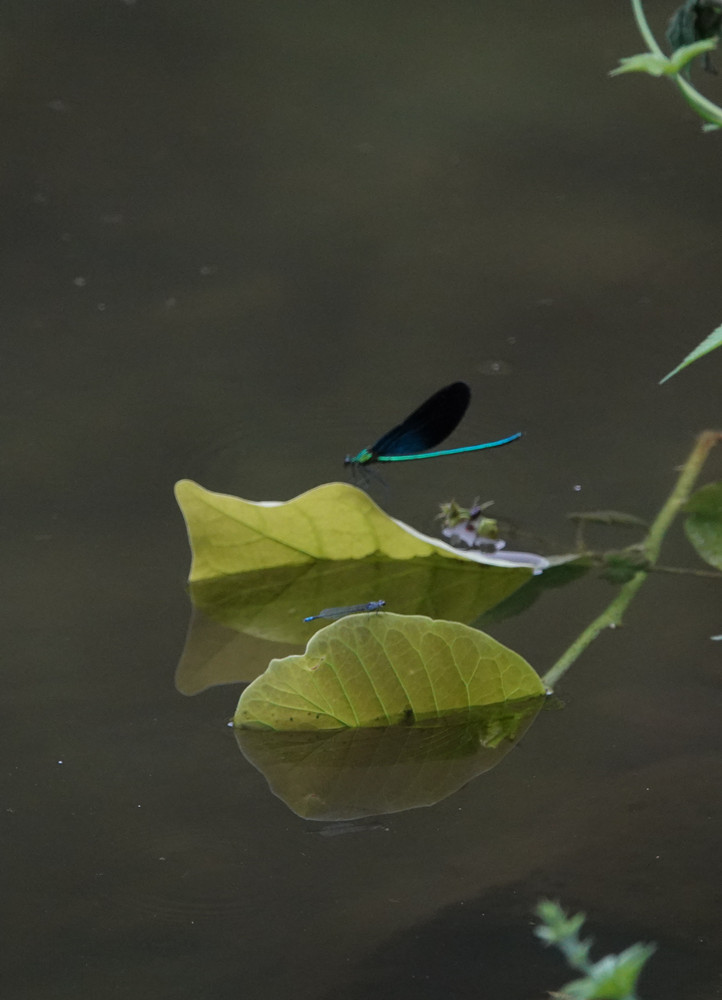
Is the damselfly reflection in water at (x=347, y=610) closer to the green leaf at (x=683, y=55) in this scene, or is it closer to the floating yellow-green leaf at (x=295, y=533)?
the floating yellow-green leaf at (x=295, y=533)

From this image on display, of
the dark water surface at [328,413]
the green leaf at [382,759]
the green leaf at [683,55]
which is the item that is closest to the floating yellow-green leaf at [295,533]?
the dark water surface at [328,413]

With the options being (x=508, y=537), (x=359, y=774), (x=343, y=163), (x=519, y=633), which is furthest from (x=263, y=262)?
(x=359, y=774)

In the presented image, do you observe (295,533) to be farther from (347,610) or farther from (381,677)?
(381,677)

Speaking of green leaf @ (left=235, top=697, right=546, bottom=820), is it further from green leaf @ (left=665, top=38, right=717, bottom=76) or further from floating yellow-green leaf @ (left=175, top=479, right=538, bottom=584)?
green leaf @ (left=665, top=38, right=717, bottom=76)

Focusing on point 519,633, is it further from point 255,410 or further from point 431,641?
point 255,410

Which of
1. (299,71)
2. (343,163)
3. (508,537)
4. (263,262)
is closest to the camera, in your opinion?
(508,537)

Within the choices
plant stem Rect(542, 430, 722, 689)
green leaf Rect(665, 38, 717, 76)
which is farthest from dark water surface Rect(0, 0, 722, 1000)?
green leaf Rect(665, 38, 717, 76)

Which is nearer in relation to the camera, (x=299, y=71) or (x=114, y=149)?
Result: (x=114, y=149)
